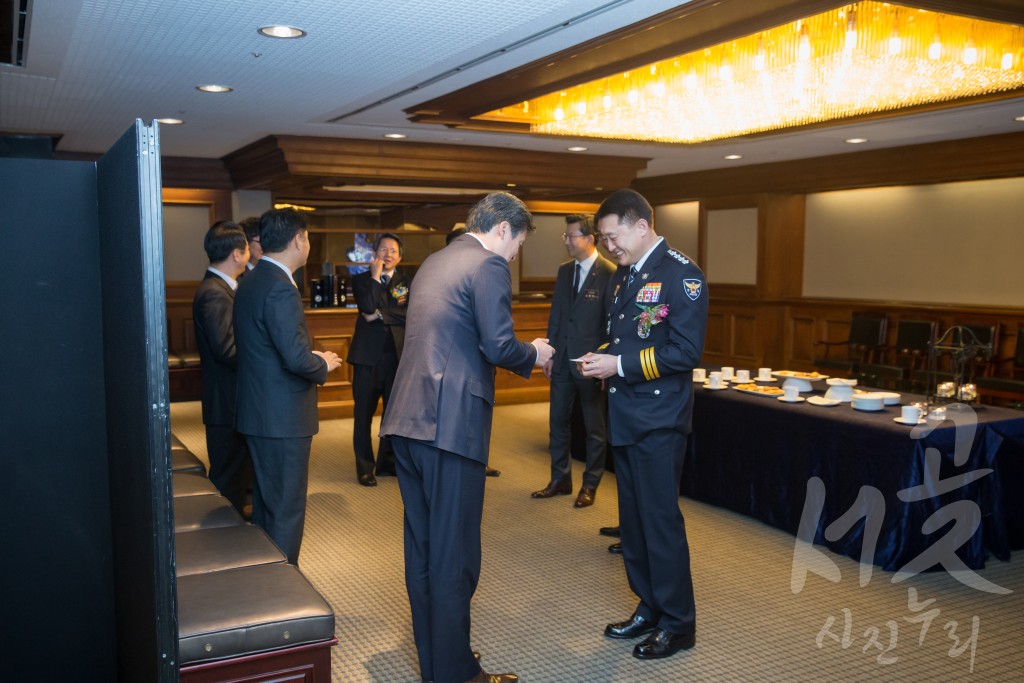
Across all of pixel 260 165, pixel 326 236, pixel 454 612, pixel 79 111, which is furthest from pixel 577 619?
pixel 326 236

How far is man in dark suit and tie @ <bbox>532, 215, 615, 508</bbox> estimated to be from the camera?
5098 millimetres

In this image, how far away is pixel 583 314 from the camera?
5121mm

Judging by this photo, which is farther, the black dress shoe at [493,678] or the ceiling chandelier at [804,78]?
the ceiling chandelier at [804,78]

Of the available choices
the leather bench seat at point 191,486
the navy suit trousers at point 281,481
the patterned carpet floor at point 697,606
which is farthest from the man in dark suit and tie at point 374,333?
the navy suit trousers at point 281,481

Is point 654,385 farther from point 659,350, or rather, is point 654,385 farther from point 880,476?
point 880,476

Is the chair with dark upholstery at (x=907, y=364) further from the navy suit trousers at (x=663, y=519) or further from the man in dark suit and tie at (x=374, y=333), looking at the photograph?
the navy suit trousers at (x=663, y=519)

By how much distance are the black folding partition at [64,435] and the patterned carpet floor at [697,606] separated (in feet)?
3.87

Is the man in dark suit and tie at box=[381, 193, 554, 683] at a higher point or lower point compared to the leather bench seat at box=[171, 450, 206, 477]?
higher

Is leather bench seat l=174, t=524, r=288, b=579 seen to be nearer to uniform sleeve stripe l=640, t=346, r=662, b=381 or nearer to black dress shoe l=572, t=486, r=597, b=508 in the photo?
uniform sleeve stripe l=640, t=346, r=662, b=381

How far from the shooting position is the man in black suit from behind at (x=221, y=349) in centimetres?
430

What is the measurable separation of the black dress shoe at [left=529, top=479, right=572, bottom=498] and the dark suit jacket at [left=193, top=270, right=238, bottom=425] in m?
1.98

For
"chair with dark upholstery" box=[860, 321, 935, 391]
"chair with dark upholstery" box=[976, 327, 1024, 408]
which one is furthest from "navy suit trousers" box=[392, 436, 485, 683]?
"chair with dark upholstery" box=[860, 321, 935, 391]

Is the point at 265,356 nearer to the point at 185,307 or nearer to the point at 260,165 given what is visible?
the point at 260,165

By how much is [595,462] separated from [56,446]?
3.67 metres
